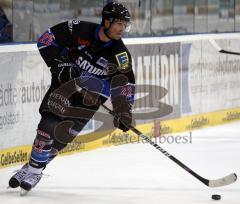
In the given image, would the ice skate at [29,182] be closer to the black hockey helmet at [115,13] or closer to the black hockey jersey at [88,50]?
the black hockey jersey at [88,50]

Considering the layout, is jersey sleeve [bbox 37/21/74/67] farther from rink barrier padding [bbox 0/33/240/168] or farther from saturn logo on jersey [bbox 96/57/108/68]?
rink barrier padding [bbox 0/33/240/168]

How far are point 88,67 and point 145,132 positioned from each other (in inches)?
135

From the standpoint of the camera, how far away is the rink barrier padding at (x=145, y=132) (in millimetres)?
7973

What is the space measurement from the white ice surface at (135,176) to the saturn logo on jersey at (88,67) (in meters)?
0.97

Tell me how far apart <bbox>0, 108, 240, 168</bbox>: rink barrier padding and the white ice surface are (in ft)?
0.40

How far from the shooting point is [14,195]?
20.8 ft

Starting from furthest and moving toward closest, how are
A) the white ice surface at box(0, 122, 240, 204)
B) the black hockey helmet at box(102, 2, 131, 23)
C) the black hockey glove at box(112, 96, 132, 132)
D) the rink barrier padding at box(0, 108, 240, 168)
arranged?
1. the rink barrier padding at box(0, 108, 240, 168)
2. the black hockey glove at box(112, 96, 132, 132)
3. the white ice surface at box(0, 122, 240, 204)
4. the black hockey helmet at box(102, 2, 131, 23)

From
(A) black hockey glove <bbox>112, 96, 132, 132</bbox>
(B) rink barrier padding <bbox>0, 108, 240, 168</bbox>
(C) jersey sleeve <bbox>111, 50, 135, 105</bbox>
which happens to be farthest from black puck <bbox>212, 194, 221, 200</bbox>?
(B) rink barrier padding <bbox>0, 108, 240, 168</bbox>

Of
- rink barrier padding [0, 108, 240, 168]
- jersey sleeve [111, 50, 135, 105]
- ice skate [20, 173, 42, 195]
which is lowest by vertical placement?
rink barrier padding [0, 108, 240, 168]

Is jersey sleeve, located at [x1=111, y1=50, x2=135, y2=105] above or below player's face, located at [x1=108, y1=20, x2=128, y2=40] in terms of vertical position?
below

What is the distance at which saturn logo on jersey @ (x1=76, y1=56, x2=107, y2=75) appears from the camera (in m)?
6.60

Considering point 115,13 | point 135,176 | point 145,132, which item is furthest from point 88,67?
point 145,132

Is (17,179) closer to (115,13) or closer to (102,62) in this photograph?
(102,62)

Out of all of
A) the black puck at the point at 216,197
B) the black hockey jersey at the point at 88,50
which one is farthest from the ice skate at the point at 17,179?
the black puck at the point at 216,197
